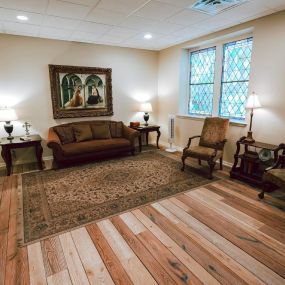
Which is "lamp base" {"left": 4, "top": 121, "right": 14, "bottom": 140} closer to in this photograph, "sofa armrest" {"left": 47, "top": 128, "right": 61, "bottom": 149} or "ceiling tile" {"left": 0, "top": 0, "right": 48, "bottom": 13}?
"sofa armrest" {"left": 47, "top": 128, "right": 61, "bottom": 149}

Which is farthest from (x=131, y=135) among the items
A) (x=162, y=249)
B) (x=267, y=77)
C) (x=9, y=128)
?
(x=162, y=249)

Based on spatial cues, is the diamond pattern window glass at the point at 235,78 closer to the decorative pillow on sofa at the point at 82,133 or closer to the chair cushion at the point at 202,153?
the chair cushion at the point at 202,153

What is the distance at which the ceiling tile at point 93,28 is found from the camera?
339cm

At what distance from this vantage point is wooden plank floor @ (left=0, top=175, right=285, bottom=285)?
1634mm

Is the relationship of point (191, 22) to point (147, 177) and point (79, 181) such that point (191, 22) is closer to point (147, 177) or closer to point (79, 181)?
point (147, 177)

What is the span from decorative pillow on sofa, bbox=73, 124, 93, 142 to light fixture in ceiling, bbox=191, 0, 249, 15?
2942 mm

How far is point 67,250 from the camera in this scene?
191 centimetres

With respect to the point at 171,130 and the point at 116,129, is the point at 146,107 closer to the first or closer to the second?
the point at 171,130

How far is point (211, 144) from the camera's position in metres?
3.91

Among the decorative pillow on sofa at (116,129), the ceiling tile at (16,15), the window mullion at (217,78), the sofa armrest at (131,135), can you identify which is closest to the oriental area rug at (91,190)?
the sofa armrest at (131,135)

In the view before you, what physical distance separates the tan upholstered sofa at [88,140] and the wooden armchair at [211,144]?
1407 mm

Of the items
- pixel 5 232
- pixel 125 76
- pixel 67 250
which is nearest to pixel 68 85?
pixel 125 76

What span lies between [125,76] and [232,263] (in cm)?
448

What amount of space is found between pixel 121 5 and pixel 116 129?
2.68 metres
